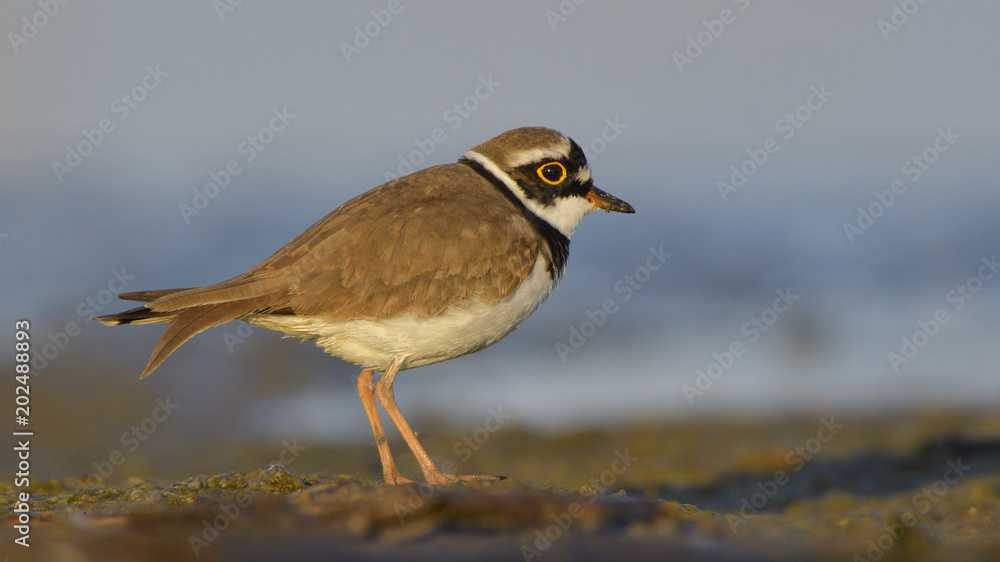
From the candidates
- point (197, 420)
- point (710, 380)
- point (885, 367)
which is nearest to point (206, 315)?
point (197, 420)

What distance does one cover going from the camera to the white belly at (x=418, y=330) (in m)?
5.79

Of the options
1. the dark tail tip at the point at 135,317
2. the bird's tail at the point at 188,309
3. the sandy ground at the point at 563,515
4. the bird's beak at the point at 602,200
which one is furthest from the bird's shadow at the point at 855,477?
the dark tail tip at the point at 135,317

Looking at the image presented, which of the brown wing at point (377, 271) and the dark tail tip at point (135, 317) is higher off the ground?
the brown wing at point (377, 271)

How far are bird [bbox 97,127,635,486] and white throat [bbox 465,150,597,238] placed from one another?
33 centimetres

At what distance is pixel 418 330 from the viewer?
5785mm

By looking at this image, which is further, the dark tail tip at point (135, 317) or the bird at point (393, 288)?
the bird at point (393, 288)

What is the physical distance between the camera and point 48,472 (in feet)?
28.0

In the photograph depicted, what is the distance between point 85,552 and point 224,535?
0.53 meters

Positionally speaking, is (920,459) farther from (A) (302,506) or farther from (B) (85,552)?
(B) (85,552)

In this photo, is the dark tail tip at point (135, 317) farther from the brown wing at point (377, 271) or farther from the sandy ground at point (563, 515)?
the sandy ground at point (563, 515)

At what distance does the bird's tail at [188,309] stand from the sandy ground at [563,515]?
2.74 feet

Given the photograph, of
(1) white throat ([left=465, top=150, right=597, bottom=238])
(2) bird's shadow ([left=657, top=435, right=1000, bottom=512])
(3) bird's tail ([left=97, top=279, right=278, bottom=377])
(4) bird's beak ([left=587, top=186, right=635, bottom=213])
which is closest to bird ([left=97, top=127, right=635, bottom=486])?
(3) bird's tail ([left=97, top=279, right=278, bottom=377])

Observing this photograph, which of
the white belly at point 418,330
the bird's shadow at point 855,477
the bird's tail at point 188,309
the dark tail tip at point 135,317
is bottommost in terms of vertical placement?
the dark tail tip at point 135,317

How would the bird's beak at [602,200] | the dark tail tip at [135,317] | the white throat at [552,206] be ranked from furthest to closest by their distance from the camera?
the bird's beak at [602,200] < the white throat at [552,206] < the dark tail tip at [135,317]
